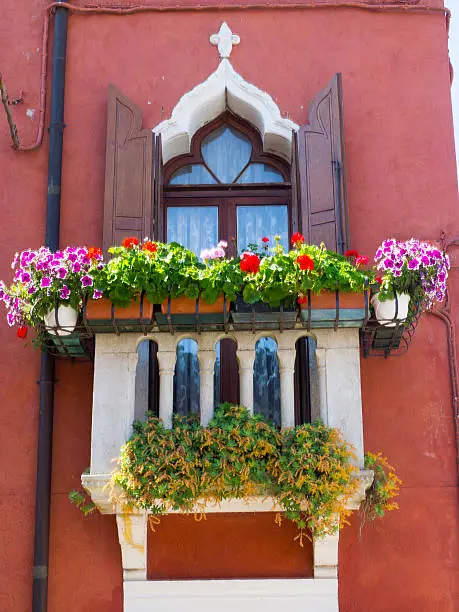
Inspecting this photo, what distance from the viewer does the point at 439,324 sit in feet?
23.2

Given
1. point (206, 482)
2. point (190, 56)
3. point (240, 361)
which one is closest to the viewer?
point (206, 482)

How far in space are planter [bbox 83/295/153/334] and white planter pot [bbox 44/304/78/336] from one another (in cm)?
10

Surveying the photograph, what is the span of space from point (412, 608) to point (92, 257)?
9.40ft

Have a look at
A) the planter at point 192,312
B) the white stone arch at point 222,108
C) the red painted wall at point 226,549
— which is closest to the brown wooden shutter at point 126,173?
the white stone arch at point 222,108

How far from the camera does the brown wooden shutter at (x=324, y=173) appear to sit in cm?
707

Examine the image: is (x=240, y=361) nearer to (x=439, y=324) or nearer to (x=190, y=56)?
(x=439, y=324)

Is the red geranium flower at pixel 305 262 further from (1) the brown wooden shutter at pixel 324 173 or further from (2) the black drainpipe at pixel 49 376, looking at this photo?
(2) the black drainpipe at pixel 49 376

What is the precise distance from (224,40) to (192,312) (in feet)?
8.30

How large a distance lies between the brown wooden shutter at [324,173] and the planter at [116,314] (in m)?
1.42

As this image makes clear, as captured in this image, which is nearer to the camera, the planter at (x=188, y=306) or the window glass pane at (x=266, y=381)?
the planter at (x=188, y=306)

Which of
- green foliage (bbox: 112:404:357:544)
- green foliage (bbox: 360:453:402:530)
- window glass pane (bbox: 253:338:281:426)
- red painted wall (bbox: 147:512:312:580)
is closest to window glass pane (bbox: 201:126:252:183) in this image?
window glass pane (bbox: 253:338:281:426)

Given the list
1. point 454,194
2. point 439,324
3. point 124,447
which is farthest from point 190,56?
point 124,447

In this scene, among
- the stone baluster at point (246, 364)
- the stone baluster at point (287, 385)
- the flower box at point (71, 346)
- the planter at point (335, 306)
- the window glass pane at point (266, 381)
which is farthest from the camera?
the window glass pane at point (266, 381)

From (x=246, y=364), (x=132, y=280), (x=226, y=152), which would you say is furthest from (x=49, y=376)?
(x=226, y=152)
